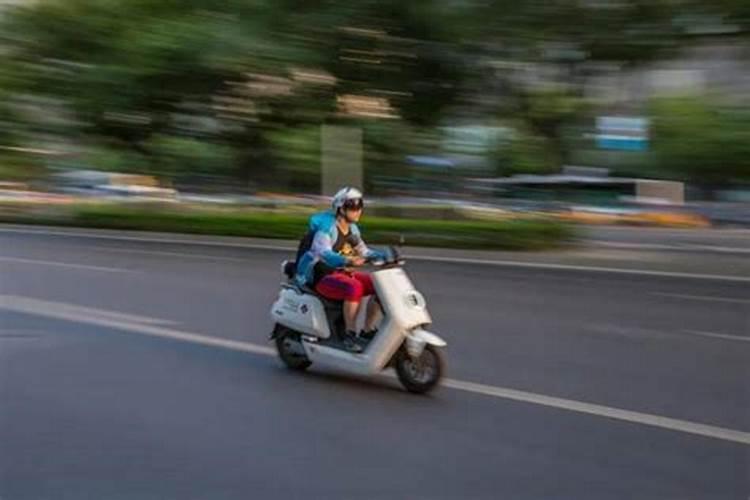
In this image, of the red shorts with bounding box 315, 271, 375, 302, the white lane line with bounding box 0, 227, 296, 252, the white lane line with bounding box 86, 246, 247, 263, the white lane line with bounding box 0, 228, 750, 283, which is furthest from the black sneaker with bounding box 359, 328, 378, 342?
the white lane line with bounding box 0, 227, 296, 252

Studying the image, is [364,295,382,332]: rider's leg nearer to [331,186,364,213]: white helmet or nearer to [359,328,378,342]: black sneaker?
[359,328,378,342]: black sneaker

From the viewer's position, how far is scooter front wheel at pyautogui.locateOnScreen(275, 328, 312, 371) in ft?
25.3

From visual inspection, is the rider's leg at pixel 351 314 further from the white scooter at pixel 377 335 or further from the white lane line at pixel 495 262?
the white lane line at pixel 495 262

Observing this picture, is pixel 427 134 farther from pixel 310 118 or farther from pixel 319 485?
pixel 319 485

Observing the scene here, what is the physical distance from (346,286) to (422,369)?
812mm

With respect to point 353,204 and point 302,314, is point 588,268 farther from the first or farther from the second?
point 353,204

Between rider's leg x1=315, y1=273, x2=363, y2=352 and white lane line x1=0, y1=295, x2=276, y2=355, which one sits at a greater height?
rider's leg x1=315, y1=273, x2=363, y2=352

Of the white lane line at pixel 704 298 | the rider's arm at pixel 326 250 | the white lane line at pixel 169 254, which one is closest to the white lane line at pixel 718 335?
the white lane line at pixel 704 298

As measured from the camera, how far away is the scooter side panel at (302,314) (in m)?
7.50

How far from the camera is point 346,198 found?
7102 millimetres

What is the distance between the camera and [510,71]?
6992mm

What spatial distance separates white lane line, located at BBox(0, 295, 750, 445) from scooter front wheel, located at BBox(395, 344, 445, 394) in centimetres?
30

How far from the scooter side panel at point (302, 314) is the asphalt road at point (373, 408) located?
12.5 inches

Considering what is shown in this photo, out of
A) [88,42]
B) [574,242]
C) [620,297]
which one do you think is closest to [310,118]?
[88,42]
